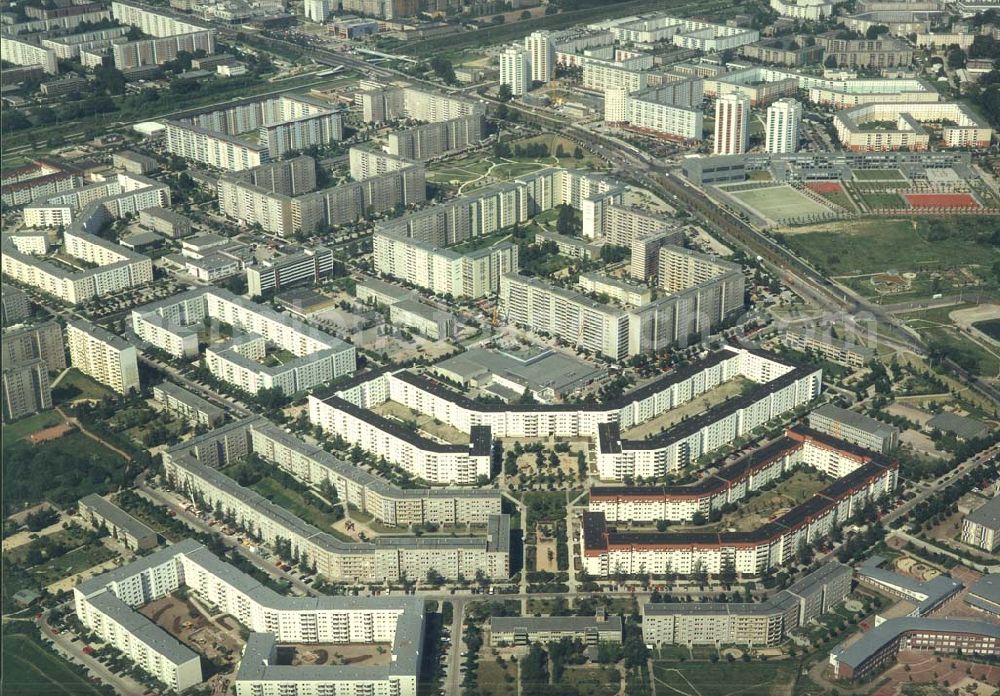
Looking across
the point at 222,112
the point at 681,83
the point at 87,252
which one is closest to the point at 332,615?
the point at 87,252

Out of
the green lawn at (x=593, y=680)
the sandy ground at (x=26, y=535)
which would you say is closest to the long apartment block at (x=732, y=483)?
the green lawn at (x=593, y=680)

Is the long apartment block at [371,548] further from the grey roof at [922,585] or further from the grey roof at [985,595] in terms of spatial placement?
the grey roof at [985,595]

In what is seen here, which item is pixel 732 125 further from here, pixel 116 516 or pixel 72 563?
pixel 72 563

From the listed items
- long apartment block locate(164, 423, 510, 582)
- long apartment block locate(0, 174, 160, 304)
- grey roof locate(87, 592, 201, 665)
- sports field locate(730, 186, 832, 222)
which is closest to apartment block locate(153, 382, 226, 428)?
long apartment block locate(164, 423, 510, 582)

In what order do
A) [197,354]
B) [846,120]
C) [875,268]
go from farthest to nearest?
1. [846,120]
2. [875,268]
3. [197,354]

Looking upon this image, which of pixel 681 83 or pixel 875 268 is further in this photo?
pixel 681 83

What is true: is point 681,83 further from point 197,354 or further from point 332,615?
point 332,615
